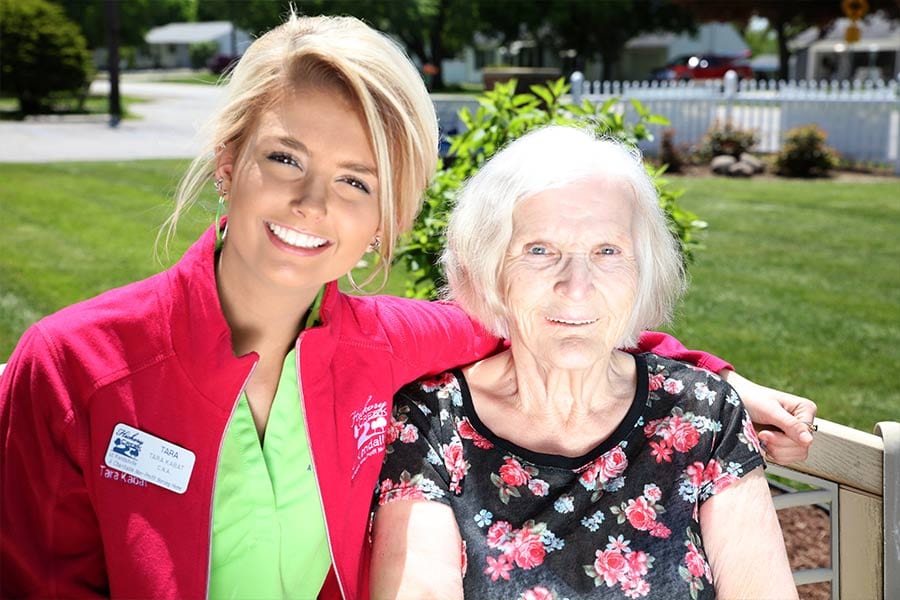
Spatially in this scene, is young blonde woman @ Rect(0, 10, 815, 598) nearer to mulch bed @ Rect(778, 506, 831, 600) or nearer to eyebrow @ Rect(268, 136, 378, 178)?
eyebrow @ Rect(268, 136, 378, 178)

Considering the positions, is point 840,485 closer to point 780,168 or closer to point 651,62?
point 780,168

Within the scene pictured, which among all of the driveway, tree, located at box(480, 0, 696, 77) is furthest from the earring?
tree, located at box(480, 0, 696, 77)

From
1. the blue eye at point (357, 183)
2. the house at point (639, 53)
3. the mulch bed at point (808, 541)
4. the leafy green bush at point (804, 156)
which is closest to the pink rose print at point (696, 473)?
the blue eye at point (357, 183)

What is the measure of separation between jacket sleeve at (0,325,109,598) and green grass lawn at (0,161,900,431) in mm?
607

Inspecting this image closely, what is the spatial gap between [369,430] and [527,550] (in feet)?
1.44

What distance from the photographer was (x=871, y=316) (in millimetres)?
6625

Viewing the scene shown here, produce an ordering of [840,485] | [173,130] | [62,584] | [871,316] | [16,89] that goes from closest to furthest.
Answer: [62,584]
[840,485]
[871,316]
[173,130]
[16,89]

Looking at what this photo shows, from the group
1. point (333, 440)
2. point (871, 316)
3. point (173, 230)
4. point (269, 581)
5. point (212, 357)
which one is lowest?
point (871, 316)

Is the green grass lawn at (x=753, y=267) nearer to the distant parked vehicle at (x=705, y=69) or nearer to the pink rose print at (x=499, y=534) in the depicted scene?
the pink rose print at (x=499, y=534)

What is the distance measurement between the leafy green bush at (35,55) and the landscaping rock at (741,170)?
18994 millimetres

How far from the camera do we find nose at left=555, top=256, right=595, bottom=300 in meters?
2.19

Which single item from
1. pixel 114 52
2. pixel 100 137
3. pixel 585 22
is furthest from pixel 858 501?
pixel 585 22

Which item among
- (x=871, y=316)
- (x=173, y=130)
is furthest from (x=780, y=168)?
(x=173, y=130)

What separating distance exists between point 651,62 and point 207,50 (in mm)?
33344
